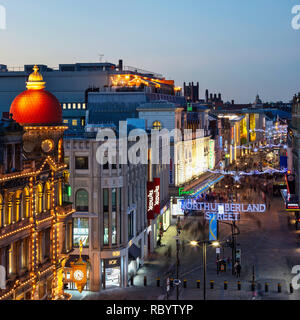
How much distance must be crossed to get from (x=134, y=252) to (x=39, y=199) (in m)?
19.7

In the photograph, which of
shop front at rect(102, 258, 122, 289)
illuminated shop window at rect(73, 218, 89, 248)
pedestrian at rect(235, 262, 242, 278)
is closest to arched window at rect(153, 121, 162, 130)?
pedestrian at rect(235, 262, 242, 278)

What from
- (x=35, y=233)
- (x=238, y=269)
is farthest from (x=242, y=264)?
(x=35, y=233)

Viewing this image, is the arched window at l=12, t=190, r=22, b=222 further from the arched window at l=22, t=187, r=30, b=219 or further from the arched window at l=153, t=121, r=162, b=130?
the arched window at l=153, t=121, r=162, b=130

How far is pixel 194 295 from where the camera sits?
1758 inches

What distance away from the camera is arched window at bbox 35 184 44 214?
3284cm

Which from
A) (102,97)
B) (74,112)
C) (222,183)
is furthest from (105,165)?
(222,183)

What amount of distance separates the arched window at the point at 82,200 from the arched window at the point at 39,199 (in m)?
14.7

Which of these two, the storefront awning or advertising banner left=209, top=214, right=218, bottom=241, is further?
the storefront awning

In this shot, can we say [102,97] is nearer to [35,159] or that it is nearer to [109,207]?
[109,207]

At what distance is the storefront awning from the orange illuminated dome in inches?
691

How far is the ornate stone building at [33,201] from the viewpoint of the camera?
28797 mm

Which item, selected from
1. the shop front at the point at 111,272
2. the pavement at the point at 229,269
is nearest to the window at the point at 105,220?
the shop front at the point at 111,272

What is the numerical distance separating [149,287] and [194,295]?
420cm

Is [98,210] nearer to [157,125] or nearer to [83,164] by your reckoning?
[83,164]
